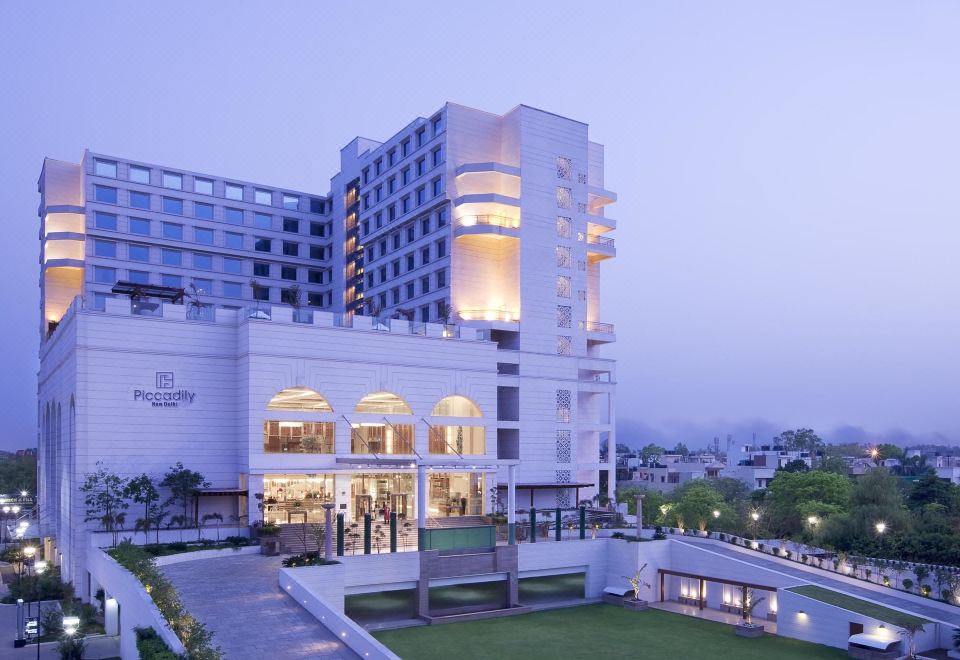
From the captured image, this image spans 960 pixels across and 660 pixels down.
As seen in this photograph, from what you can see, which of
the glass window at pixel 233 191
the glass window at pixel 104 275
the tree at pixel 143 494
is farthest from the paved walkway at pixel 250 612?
the glass window at pixel 233 191

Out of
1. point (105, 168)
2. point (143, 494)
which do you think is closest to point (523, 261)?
point (143, 494)

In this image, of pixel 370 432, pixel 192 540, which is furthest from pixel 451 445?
pixel 192 540

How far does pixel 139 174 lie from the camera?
2539 inches

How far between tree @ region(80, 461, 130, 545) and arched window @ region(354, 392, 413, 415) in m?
12.2

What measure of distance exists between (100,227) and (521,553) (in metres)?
45.4

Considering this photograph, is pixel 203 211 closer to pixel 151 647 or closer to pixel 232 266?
pixel 232 266

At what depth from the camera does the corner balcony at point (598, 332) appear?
56.6 meters

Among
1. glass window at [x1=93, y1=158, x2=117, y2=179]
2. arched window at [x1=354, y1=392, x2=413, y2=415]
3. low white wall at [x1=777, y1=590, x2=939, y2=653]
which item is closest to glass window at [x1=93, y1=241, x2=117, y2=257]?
glass window at [x1=93, y1=158, x2=117, y2=179]

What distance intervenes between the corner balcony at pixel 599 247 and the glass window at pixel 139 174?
35857 mm

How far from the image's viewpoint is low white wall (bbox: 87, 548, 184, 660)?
20.5 metres

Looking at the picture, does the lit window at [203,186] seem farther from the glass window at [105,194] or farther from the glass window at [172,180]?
the glass window at [105,194]

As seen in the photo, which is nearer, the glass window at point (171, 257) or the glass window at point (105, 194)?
the glass window at point (105, 194)

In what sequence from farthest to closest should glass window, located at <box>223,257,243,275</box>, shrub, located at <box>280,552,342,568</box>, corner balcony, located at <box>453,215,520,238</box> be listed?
1. glass window, located at <box>223,257,243,275</box>
2. corner balcony, located at <box>453,215,520,238</box>
3. shrub, located at <box>280,552,342,568</box>

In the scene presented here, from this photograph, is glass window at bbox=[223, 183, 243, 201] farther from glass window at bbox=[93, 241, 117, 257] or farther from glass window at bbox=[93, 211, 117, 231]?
glass window at bbox=[93, 241, 117, 257]
